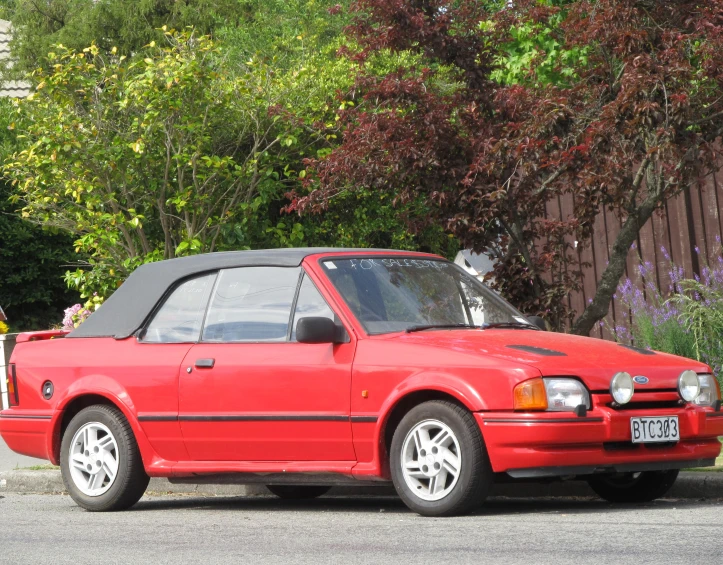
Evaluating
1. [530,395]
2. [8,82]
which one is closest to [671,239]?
[530,395]

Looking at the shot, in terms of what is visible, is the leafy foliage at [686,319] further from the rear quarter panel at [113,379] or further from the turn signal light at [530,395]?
the rear quarter panel at [113,379]

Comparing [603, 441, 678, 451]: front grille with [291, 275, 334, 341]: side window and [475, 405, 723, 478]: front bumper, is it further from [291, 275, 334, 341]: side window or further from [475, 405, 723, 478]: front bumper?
[291, 275, 334, 341]: side window

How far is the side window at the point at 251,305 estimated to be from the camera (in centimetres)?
780

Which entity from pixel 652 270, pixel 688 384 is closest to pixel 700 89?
pixel 688 384

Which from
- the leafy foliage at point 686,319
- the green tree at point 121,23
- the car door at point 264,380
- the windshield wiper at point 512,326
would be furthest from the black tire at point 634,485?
the green tree at point 121,23

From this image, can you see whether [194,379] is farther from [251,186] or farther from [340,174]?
[251,186]

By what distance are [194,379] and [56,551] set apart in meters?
1.74

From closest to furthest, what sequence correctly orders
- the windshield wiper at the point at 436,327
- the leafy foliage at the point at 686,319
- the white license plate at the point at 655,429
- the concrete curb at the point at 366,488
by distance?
the white license plate at the point at 655,429 → the windshield wiper at the point at 436,327 → the concrete curb at the point at 366,488 → the leafy foliage at the point at 686,319

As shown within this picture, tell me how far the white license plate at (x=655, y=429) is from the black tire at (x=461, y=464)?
0.82 metres

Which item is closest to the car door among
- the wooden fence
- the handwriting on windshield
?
the handwriting on windshield

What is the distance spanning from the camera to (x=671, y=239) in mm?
14469

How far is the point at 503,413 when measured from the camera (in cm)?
674

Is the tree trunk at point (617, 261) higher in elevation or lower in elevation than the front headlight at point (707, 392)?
higher

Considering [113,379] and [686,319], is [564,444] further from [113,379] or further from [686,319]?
[686,319]
